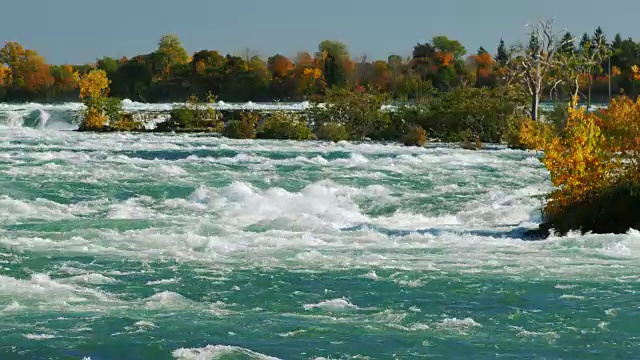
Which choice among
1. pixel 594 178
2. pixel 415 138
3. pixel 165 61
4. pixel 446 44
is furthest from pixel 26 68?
pixel 594 178

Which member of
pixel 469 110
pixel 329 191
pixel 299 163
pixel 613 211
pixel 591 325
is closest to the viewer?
pixel 591 325

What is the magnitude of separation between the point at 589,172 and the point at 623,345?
718cm

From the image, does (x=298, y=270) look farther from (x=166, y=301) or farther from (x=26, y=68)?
(x=26, y=68)

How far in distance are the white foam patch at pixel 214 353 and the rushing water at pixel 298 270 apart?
3 centimetres

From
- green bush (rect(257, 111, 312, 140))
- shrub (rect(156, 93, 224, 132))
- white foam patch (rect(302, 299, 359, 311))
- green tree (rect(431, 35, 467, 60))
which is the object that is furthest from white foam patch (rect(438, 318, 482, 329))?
green tree (rect(431, 35, 467, 60))

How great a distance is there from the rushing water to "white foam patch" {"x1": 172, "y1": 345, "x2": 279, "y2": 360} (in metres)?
0.03

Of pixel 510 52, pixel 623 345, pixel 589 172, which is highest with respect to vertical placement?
pixel 510 52

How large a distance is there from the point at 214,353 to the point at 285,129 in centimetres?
3266

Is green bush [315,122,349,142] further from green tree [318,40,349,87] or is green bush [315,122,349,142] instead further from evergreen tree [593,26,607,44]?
green tree [318,40,349,87]

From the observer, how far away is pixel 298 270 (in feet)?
44.5

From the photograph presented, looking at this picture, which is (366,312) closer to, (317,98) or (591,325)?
(591,325)

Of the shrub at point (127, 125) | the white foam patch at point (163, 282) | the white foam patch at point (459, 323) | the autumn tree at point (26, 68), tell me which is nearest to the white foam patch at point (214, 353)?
the white foam patch at point (459, 323)

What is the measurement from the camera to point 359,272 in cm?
1335

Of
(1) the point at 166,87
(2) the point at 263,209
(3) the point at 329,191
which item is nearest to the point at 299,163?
(3) the point at 329,191
